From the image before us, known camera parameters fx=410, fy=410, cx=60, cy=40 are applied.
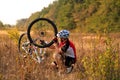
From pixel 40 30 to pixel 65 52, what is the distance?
118 centimetres

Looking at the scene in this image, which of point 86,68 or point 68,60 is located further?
point 68,60

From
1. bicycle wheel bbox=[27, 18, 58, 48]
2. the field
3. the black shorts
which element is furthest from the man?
bicycle wheel bbox=[27, 18, 58, 48]

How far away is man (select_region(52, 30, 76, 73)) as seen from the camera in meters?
9.60

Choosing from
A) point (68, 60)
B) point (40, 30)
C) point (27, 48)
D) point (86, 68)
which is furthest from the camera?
point (40, 30)

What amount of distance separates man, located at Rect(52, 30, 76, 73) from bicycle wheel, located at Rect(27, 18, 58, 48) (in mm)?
486

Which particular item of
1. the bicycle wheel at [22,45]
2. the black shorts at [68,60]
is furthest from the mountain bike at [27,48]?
the black shorts at [68,60]

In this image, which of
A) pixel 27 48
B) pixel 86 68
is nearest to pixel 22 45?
pixel 27 48

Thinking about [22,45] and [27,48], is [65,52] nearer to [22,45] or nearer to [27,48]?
[27,48]

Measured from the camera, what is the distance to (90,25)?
211 feet

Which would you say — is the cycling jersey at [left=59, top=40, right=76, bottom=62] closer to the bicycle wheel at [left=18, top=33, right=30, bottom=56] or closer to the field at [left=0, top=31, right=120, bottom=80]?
the field at [left=0, top=31, right=120, bottom=80]

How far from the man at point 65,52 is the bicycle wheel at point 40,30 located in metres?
0.49

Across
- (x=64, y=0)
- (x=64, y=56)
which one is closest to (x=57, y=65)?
(x=64, y=56)

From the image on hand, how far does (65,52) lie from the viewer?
32.3 feet

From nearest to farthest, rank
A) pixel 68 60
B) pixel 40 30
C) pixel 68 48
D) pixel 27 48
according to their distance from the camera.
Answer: pixel 68 48
pixel 68 60
pixel 27 48
pixel 40 30
